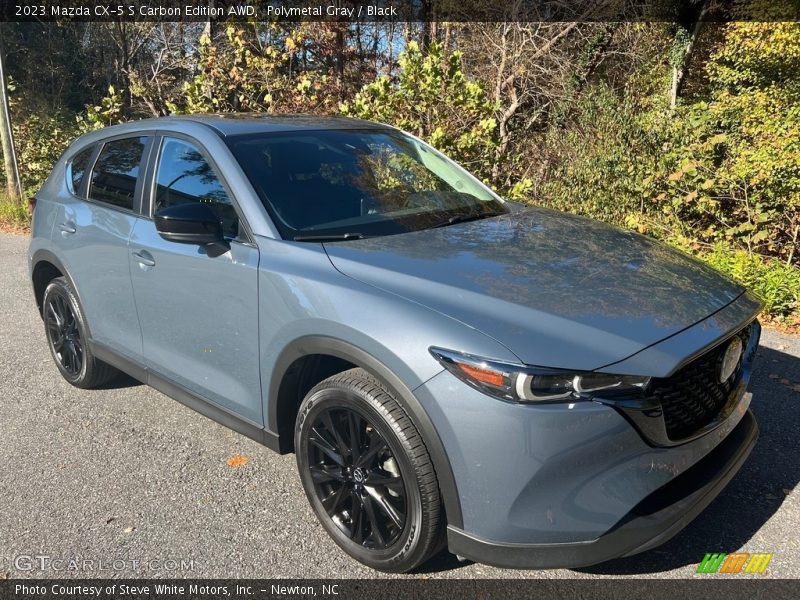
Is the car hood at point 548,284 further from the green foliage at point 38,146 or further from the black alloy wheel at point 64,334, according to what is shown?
the green foliage at point 38,146

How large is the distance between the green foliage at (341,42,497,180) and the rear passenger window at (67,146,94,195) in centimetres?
378

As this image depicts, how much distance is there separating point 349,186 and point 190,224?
802mm

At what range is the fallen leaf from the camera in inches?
138

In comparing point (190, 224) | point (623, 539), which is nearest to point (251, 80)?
point (190, 224)

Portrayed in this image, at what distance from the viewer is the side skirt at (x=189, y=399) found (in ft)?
9.90

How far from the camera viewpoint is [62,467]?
352cm

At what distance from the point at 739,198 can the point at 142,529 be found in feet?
22.2

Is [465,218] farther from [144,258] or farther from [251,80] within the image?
[251,80]

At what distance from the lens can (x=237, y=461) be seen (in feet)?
11.6

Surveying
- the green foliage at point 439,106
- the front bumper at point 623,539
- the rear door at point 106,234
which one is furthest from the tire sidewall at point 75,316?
the green foliage at point 439,106

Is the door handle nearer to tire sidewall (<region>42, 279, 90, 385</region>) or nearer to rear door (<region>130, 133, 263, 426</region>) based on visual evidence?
rear door (<region>130, 133, 263, 426</region>)

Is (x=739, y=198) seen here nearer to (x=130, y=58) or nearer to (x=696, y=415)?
(x=696, y=415)

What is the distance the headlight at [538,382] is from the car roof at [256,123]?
1.98 meters

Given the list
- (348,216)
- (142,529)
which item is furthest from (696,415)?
(142,529)
